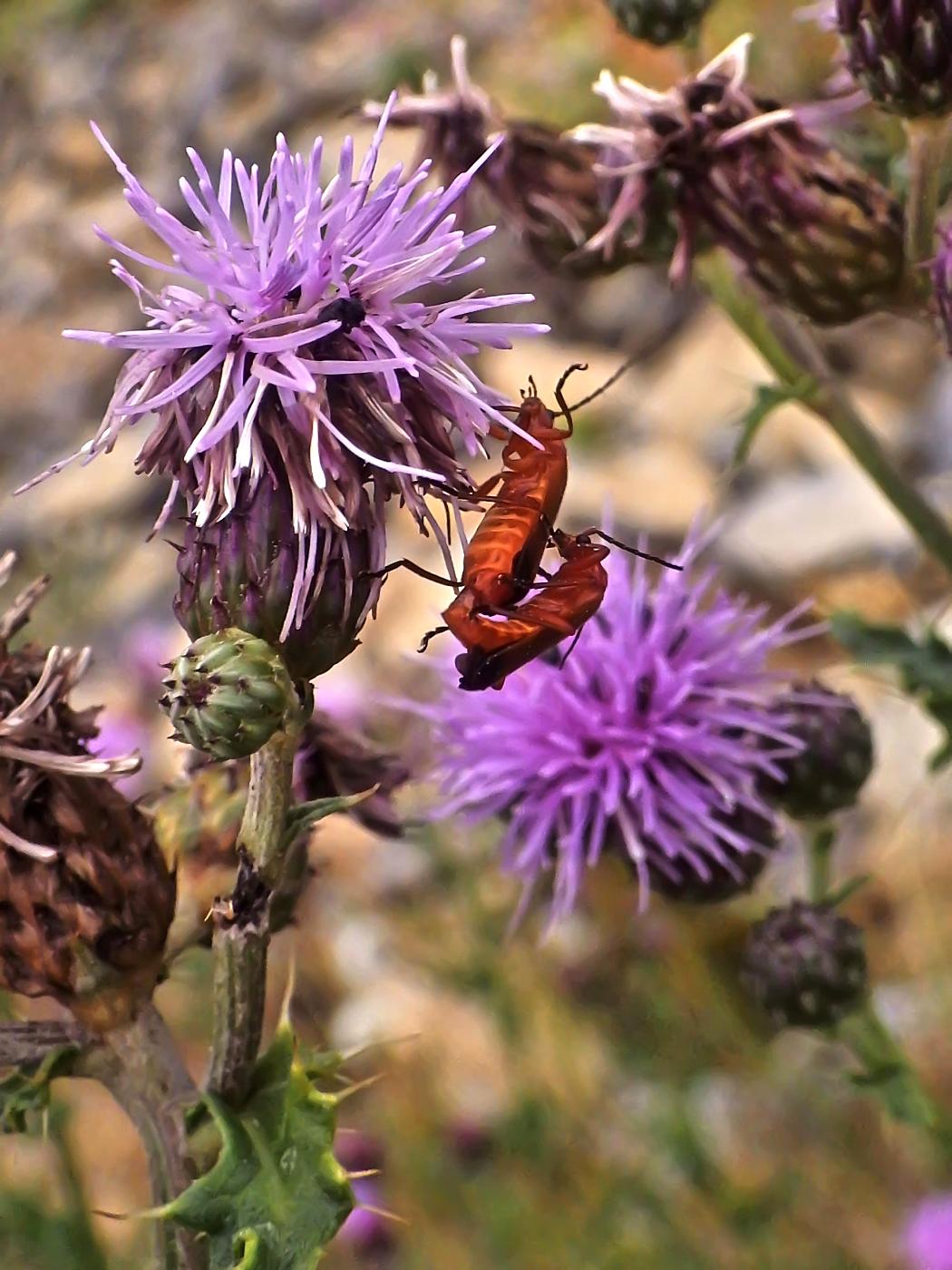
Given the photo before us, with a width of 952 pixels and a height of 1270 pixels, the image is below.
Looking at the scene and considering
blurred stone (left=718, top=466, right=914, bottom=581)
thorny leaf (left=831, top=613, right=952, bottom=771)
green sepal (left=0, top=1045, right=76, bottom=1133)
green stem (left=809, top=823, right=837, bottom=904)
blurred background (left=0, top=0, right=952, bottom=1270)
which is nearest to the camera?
green sepal (left=0, top=1045, right=76, bottom=1133)

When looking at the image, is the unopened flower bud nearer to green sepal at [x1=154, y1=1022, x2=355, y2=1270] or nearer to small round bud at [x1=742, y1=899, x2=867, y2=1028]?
green sepal at [x1=154, y1=1022, x2=355, y2=1270]

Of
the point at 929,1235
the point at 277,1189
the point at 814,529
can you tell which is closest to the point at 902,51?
the point at 277,1189

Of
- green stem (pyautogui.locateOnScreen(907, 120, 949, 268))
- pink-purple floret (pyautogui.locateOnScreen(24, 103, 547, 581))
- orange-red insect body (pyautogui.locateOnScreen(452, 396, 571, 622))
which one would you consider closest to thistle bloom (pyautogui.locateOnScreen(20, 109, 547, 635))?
pink-purple floret (pyautogui.locateOnScreen(24, 103, 547, 581))

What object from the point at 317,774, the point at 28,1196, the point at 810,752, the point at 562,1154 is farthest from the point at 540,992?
the point at 317,774

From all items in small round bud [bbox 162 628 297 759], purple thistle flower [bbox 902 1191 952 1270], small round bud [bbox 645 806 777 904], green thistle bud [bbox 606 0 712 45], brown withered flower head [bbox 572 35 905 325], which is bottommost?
purple thistle flower [bbox 902 1191 952 1270]

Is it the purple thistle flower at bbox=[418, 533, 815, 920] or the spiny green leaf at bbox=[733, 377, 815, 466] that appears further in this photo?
the purple thistle flower at bbox=[418, 533, 815, 920]

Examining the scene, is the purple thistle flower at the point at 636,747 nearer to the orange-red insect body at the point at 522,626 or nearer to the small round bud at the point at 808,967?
the small round bud at the point at 808,967
